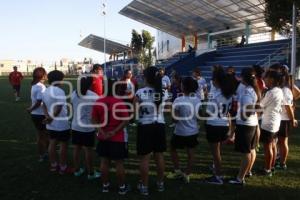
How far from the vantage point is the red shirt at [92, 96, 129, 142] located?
18.9 ft

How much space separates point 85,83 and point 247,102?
2.62 m

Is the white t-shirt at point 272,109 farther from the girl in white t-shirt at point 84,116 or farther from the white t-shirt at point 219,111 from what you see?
the girl in white t-shirt at point 84,116

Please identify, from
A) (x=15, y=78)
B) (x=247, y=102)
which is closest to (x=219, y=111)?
(x=247, y=102)

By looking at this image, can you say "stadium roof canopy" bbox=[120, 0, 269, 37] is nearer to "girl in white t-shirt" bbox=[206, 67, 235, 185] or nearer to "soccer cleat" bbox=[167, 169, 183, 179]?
"girl in white t-shirt" bbox=[206, 67, 235, 185]

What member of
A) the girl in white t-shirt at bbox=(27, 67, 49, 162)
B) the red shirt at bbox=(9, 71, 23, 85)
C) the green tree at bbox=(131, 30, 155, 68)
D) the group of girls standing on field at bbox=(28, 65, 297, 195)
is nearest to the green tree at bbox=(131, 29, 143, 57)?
the green tree at bbox=(131, 30, 155, 68)

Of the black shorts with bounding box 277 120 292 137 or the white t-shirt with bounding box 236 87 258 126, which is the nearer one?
the white t-shirt with bounding box 236 87 258 126

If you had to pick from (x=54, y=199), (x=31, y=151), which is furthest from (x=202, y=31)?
(x=54, y=199)

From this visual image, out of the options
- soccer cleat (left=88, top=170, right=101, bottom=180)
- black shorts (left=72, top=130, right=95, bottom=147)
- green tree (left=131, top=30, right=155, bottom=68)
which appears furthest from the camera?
green tree (left=131, top=30, right=155, bottom=68)

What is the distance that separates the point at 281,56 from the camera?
2366cm

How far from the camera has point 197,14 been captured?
34750mm

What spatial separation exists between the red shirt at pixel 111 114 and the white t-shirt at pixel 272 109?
246cm

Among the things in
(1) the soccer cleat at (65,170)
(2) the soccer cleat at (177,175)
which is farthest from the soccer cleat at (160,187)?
(1) the soccer cleat at (65,170)

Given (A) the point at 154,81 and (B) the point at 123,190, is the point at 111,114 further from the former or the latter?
(B) the point at 123,190

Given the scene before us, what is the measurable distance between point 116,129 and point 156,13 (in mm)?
34172
